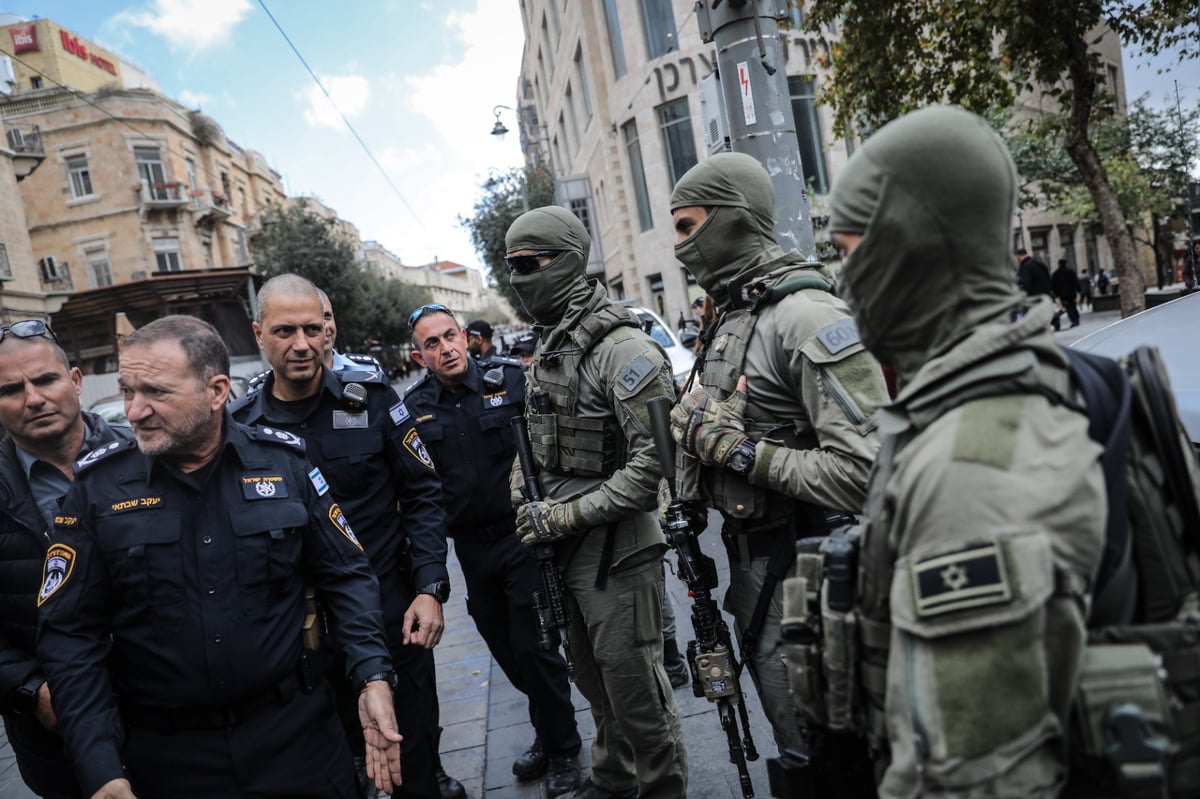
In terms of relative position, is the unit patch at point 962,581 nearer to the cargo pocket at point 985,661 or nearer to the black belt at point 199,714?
the cargo pocket at point 985,661

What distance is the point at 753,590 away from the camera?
7.61 feet

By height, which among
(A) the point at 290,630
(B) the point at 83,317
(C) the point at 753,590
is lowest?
(C) the point at 753,590

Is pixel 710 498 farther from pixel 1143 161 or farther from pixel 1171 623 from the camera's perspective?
pixel 1143 161

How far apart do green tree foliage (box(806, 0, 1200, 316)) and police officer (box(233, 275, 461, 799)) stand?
306 inches

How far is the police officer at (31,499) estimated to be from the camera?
2.44 metres

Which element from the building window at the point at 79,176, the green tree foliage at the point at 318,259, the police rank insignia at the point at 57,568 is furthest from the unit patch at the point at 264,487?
the building window at the point at 79,176

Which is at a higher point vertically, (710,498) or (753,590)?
(710,498)

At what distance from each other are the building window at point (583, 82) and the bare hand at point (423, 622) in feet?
87.1

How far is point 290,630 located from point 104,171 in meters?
38.7

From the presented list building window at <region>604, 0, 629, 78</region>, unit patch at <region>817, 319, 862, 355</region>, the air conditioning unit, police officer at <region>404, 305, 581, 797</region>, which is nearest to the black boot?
police officer at <region>404, 305, 581, 797</region>

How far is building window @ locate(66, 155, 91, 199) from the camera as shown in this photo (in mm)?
33513

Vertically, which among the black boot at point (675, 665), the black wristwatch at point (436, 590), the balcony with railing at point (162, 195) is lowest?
the black boot at point (675, 665)

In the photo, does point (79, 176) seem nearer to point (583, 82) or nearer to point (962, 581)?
point (583, 82)

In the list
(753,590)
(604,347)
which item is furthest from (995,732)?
(604,347)
